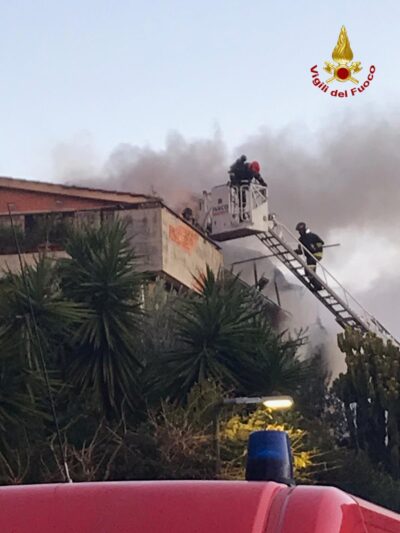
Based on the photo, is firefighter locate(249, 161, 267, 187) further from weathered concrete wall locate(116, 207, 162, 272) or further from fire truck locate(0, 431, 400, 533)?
fire truck locate(0, 431, 400, 533)

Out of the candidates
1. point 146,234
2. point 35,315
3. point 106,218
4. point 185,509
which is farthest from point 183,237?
point 185,509

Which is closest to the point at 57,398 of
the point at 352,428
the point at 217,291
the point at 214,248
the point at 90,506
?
the point at 217,291

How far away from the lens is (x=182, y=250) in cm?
3347

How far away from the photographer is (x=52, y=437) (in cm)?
2111

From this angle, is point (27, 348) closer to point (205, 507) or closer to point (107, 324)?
point (107, 324)

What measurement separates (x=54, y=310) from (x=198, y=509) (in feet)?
66.2

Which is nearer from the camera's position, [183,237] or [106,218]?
[106,218]

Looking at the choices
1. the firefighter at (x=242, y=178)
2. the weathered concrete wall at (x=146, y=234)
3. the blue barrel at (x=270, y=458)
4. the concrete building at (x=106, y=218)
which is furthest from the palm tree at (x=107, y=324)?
the blue barrel at (x=270, y=458)

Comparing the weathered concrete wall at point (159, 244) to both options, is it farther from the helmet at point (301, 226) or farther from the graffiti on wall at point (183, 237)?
the helmet at point (301, 226)

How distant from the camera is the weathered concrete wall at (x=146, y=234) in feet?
104

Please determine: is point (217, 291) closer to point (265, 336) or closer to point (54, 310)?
point (265, 336)

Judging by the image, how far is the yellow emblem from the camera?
34188mm

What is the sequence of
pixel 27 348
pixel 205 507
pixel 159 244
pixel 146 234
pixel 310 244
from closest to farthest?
1. pixel 205 507
2. pixel 27 348
3. pixel 159 244
4. pixel 146 234
5. pixel 310 244

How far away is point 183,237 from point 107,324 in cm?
1046
